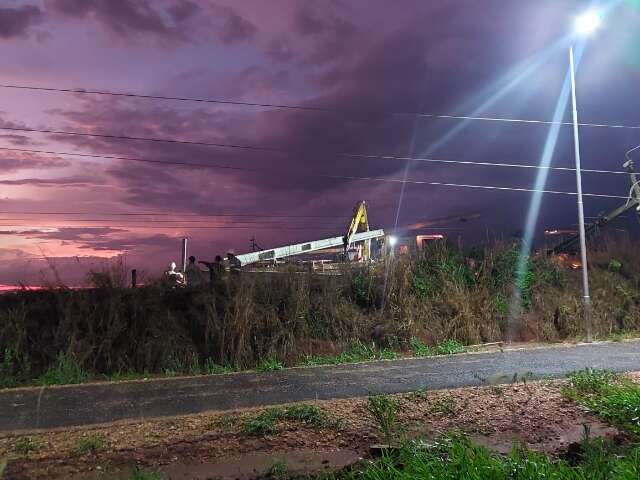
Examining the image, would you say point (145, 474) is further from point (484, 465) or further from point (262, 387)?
point (262, 387)

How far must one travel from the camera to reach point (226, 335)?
11367mm

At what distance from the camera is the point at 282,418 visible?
600 cm

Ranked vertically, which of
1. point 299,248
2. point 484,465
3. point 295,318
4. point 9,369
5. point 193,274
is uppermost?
point 299,248

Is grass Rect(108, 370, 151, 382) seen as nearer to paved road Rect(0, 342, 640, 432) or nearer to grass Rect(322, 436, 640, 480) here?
paved road Rect(0, 342, 640, 432)

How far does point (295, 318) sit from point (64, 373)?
4892 mm

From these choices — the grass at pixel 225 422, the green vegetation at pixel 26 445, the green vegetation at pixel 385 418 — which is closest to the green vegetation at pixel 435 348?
the green vegetation at pixel 385 418

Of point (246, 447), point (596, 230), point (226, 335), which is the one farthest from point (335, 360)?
point (596, 230)

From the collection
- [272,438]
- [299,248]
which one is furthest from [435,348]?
[299,248]

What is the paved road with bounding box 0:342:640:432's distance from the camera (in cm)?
687

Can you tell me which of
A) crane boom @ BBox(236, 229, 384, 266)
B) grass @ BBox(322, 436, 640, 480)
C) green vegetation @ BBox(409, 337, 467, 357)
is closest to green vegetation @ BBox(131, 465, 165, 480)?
grass @ BBox(322, 436, 640, 480)

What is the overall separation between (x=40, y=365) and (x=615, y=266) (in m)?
18.5

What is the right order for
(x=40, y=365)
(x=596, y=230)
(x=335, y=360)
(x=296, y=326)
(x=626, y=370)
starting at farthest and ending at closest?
(x=596, y=230) < (x=296, y=326) < (x=335, y=360) < (x=40, y=365) < (x=626, y=370)

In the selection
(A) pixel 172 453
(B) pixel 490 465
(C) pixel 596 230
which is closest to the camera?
(B) pixel 490 465

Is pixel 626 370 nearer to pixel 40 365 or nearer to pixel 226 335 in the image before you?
pixel 226 335
